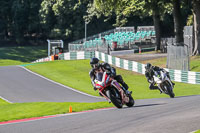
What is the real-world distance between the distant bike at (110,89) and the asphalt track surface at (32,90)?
9692mm

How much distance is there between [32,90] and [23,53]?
141 feet

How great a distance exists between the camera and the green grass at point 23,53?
6880 centimetres

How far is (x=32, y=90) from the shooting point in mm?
29250

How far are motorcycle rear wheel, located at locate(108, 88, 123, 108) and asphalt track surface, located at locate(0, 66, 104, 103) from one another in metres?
9.70

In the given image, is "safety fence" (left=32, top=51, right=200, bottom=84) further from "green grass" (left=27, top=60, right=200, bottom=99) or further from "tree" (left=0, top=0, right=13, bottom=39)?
"tree" (left=0, top=0, right=13, bottom=39)

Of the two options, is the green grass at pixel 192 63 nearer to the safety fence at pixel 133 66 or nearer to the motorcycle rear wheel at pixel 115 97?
the safety fence at pixel 133 66

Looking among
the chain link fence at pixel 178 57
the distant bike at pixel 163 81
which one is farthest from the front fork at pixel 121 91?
the chain link fence at pixel 178 57

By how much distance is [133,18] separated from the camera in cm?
7538

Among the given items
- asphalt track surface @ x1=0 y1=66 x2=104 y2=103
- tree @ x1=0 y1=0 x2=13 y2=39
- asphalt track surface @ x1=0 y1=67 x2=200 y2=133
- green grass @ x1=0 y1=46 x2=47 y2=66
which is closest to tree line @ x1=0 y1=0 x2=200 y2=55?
tree @ x1=0 y1=0 x2=13 y2=39

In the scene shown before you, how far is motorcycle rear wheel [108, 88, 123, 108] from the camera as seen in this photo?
14.7m

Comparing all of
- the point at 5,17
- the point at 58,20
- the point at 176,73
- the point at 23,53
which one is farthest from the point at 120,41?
the point at 5,17

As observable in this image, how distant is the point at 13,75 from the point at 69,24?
A: 1638 inches

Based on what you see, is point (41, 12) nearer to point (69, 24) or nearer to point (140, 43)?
point (69, 24)

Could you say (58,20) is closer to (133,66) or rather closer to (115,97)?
(133,66)
